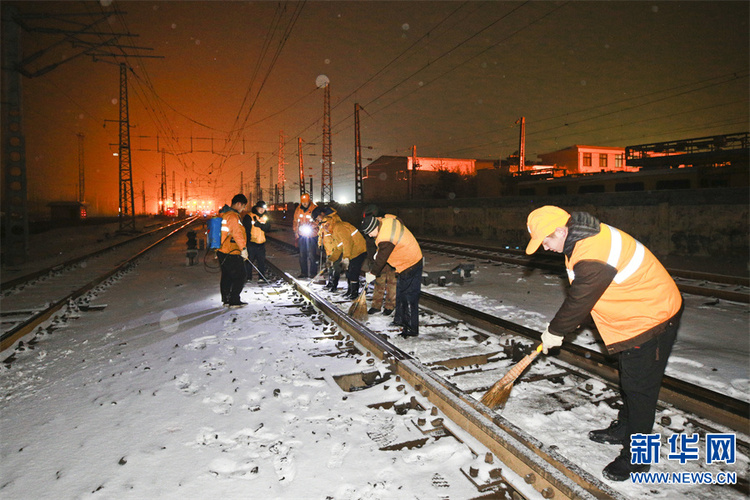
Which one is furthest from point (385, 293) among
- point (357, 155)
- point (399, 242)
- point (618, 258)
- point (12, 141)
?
point (357, 155)

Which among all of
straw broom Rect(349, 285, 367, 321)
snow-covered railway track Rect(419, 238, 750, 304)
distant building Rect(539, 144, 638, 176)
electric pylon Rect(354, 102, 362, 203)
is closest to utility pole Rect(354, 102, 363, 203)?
electric pylon Rect(354, 102, 362, 203)

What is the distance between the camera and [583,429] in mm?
3357

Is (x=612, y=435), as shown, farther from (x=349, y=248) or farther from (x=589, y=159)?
(x=589, y=159)

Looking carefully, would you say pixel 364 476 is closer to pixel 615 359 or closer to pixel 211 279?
pixel 615 359

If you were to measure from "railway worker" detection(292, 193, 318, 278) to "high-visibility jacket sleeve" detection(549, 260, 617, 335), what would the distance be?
7859 millimetres

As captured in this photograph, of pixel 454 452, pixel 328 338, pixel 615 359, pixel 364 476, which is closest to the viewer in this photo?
pixel 364 476

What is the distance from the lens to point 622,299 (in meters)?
2.73

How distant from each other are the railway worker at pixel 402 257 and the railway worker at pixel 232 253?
2844 mm

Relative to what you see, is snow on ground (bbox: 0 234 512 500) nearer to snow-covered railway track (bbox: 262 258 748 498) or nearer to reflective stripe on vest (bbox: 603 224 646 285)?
snow-covered railway track (bbox: 262 258 748 498)

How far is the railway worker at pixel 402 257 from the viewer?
5.66m

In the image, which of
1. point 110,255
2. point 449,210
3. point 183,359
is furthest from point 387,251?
point 449,210

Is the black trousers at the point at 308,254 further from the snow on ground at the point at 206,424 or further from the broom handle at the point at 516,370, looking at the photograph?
the broom handle at the point at 516,370

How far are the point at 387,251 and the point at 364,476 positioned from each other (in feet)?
10.9

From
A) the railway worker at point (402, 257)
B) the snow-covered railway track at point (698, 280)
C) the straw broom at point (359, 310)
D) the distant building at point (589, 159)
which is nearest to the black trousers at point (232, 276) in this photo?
the straw broom at point (359, 310)
